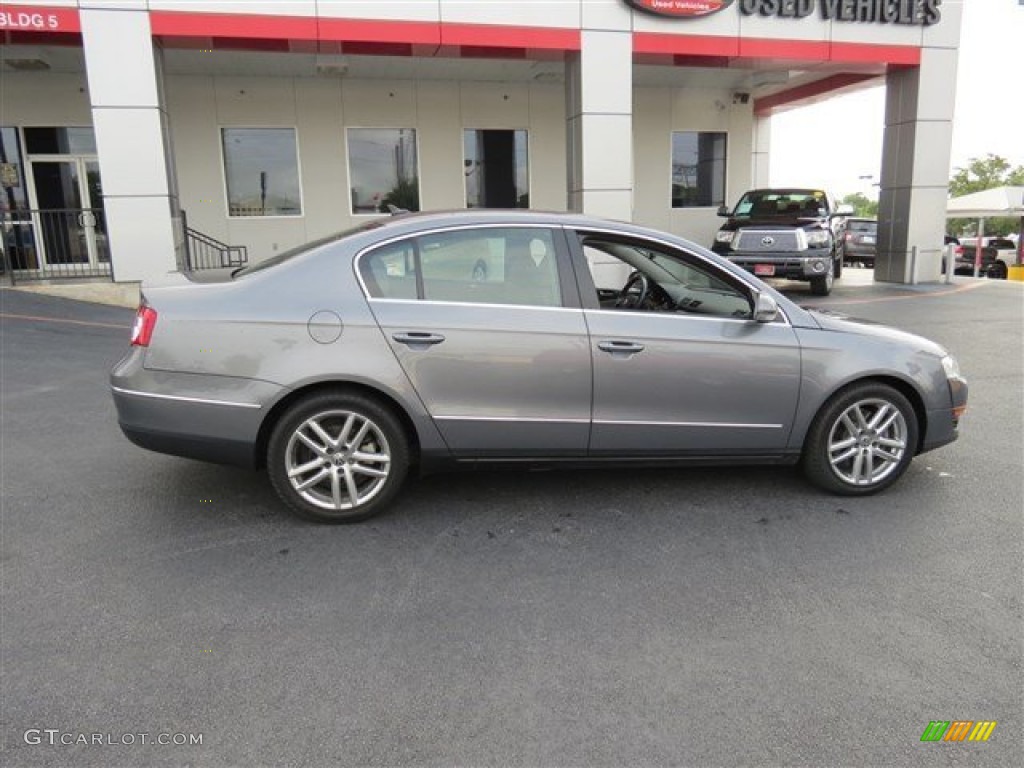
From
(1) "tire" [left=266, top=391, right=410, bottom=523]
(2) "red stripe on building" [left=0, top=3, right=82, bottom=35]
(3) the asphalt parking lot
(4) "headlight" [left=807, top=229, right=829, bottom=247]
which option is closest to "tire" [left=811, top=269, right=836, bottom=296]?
(4) "headlight" [left=807, top=229, right=829, bottom=247]

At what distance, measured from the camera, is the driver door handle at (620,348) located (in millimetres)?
4133

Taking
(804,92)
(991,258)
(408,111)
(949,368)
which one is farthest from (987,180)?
(949,368)

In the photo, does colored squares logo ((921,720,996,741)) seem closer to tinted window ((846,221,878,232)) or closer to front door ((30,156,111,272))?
front door ((30,156,111,272))

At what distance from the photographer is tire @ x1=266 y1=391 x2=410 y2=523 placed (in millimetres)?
3996

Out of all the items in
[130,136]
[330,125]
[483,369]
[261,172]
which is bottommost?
[483,369]

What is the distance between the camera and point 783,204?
14953mm

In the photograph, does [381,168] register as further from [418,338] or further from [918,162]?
[418,338]

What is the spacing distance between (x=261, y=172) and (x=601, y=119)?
7681 millimetres

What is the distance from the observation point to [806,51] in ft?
47.9

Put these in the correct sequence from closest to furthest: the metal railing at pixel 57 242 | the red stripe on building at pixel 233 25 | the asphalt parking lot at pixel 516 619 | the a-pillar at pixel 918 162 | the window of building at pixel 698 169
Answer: the asphalt parking lot at pixel 516 619, the red stripe on building at pixel 233 25, the metal railing at pixel 57 242, the a-pillar at pixel 918 162, the window of building at pixel 698 169

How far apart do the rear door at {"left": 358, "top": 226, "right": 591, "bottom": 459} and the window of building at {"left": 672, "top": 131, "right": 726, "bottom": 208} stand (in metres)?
16.7

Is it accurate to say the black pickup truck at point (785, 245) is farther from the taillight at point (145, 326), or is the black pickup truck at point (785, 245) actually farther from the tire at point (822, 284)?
the taillight at point (145, 326)

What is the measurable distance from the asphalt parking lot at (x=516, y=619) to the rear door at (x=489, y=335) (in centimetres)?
53

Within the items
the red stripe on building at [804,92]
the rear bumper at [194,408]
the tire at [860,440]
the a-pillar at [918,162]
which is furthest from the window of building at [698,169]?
the rear bumper at [194,408]
